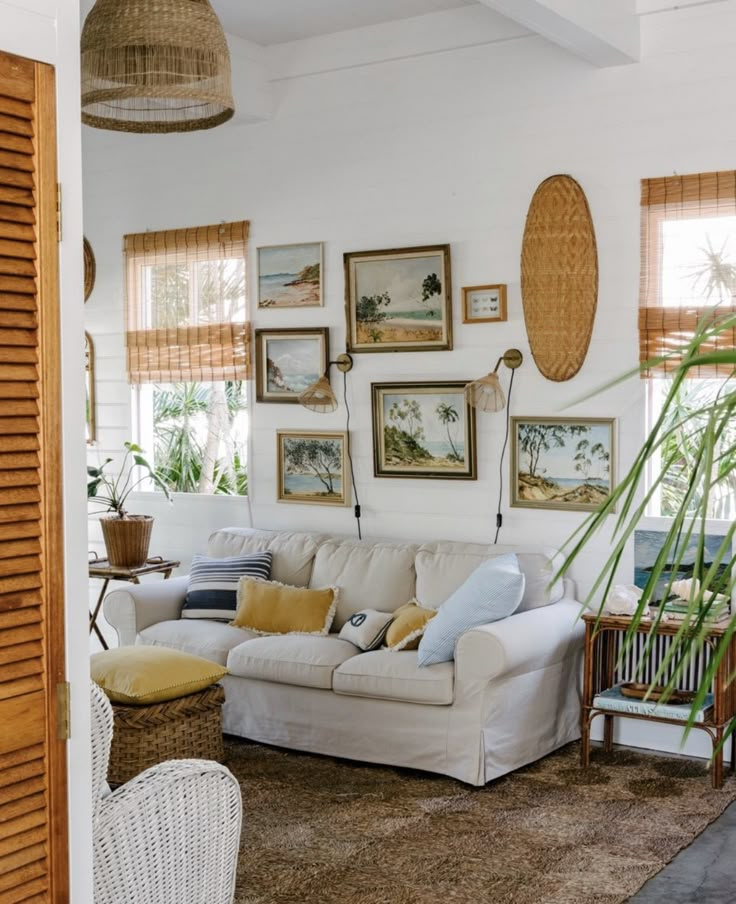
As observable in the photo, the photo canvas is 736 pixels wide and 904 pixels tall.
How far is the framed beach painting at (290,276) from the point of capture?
614 cm

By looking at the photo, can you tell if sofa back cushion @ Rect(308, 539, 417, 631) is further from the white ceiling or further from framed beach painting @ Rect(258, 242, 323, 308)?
the white ceiling

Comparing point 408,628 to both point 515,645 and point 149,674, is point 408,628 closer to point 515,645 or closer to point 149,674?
point 515,645

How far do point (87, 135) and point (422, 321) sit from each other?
2.62 meters

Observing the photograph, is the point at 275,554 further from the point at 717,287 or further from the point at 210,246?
the point at 717,287

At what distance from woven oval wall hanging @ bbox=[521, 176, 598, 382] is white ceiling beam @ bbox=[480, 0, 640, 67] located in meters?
0.58

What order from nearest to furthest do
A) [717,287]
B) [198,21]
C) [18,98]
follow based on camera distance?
[18,98]
[198,21]
[717,287]

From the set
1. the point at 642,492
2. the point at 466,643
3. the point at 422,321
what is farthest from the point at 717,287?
the point at 466,643

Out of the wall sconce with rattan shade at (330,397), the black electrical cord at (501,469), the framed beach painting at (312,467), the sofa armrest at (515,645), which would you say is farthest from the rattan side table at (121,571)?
the sofa armrest at (515,645)

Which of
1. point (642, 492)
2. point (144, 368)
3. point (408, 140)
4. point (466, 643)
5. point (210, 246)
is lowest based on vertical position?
point (466, 643)

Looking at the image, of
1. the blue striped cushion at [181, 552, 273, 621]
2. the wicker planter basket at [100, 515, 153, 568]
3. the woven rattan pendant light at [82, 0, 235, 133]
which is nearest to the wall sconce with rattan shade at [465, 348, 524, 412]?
the blue striped cushion at [181, 552, 273, 621]

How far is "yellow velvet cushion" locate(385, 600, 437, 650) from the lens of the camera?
500 centimetres

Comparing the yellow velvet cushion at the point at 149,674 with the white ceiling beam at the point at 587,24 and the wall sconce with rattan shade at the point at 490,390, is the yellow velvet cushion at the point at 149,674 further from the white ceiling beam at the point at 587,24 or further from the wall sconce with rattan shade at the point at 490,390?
the white ceiling beam at the point at 587,24

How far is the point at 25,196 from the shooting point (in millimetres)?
1811

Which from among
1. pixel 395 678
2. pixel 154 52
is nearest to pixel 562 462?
pixel 395 678
